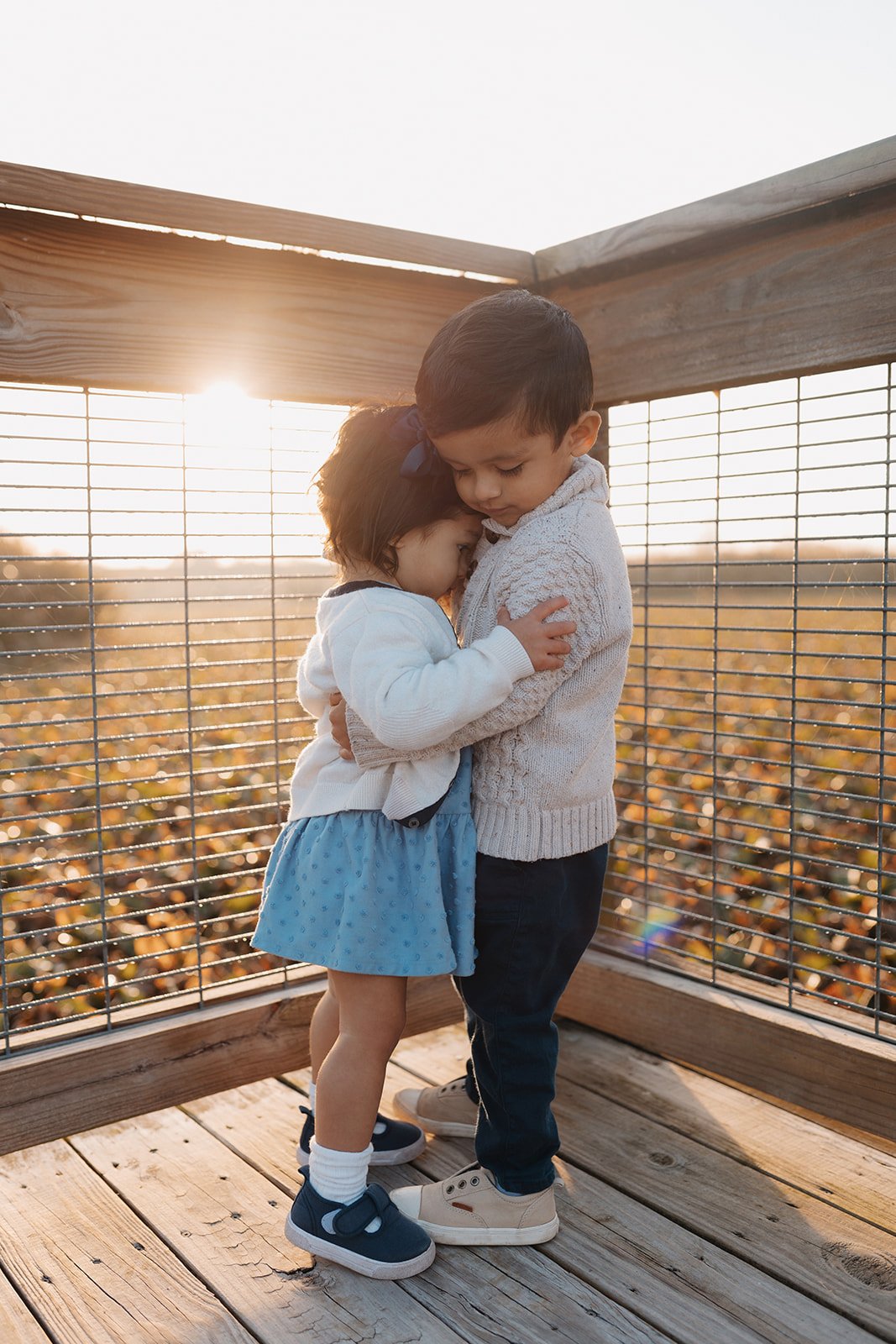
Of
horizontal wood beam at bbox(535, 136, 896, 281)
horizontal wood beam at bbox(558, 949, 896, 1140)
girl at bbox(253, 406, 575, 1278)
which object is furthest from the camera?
horizontal wood beam at bbox(558, 949, 896, 1140)

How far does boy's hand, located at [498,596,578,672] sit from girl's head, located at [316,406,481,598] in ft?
0.64

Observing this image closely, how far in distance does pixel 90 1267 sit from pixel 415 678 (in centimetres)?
103

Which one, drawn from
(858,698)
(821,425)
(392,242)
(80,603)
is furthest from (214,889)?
(858,698)

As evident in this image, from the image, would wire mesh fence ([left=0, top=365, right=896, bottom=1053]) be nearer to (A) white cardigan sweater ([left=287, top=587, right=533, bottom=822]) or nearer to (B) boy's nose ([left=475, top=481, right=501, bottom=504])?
(A) white cardigan sweater ([left=287, top=587, right=533, bottom=822])

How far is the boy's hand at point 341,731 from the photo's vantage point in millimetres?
1605

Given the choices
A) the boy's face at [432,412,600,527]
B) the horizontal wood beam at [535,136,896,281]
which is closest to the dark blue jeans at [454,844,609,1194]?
the boy's face at [432,412,600,527]

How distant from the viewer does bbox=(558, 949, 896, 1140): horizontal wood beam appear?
1.86m

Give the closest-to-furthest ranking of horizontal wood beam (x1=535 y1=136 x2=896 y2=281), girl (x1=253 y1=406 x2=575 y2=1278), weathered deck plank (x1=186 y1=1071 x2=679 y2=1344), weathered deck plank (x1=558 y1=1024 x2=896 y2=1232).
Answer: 1. weathered deck plank (x1=186 y1=1071 x2=679 y2=1344)
2. girl (x1=253 y1=406 x2=575 y2=1278)
3. horizontal wood beam (x1=535 y1=136 x2=896 y2=281)
4. weathered deck plank (x1=558 y1=1024 x2=896 y2=1232)

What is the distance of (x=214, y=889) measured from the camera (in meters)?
3.26

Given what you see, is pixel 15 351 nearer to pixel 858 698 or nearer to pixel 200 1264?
pixel 200 1264

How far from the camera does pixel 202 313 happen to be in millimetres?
1888

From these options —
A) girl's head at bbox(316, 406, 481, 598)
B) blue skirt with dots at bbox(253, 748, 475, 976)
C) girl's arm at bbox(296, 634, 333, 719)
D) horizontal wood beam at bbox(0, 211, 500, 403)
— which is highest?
horizontal wood beam at bbox(0, 211, 500, 403)

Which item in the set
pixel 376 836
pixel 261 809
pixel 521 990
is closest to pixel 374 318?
pixel 376 836

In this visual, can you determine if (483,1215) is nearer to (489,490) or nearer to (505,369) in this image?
(489,490)
